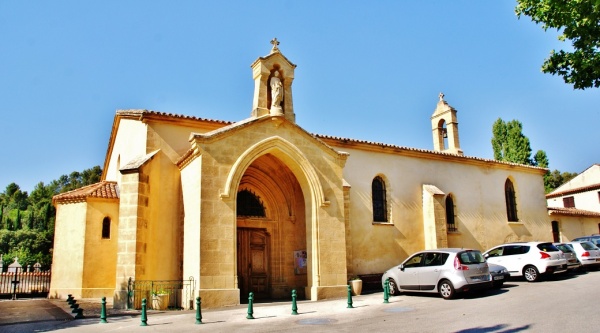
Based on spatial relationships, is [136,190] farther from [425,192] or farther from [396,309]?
[425,192]

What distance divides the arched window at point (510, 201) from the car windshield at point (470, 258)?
12.5 m

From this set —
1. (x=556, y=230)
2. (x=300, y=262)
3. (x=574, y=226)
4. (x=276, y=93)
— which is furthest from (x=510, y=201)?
(x=276, y=93)

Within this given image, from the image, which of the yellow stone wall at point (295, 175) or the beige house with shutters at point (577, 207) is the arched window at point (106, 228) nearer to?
the yellow stone wall at point (295, 175)

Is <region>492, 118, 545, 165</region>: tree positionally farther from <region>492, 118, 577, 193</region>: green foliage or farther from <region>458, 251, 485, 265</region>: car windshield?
<region>458, 251, 485, 265</region>: car windshield

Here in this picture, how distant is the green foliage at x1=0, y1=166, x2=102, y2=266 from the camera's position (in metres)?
46.6

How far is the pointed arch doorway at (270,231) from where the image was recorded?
17172mm

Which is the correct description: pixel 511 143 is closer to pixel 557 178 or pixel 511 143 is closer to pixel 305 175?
pixel 557 178

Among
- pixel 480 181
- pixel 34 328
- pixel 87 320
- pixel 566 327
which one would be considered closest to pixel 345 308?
pixel 566 327

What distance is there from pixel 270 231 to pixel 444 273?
6690 millimetres

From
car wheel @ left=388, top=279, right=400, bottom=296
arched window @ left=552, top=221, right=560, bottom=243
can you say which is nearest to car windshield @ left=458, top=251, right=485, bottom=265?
car wheel @ left=388, top=279, right=400, bottom=296

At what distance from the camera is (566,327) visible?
27.8 ft

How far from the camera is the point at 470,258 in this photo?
14.0 meters

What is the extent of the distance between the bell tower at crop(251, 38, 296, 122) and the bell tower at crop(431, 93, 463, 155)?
41.9 ft

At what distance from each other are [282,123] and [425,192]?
30.5ft
